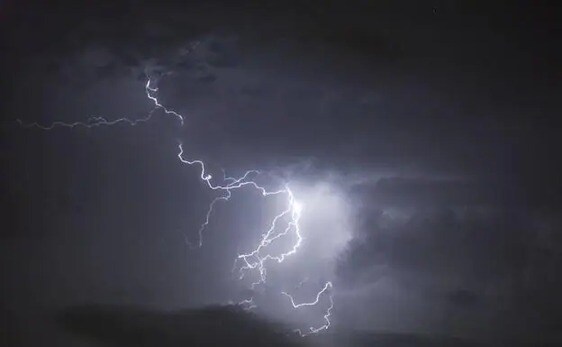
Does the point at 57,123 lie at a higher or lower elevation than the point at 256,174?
higher

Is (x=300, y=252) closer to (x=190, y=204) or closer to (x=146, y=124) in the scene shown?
(x=190, y=204)

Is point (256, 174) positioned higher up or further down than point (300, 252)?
higher up

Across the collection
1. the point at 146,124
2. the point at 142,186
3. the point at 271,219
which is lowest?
the point at 271,219

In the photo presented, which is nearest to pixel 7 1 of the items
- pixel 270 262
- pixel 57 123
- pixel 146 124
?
pixel 57 123

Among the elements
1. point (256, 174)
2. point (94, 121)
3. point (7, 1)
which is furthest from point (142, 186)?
point (7, 1)

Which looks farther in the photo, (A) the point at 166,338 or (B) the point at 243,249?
(A) the point at 166,338

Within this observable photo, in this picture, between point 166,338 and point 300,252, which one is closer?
point 300,252

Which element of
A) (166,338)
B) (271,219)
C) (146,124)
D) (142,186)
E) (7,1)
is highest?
(7,1)

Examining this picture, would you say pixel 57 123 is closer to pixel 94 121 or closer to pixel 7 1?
pixel 94 121
